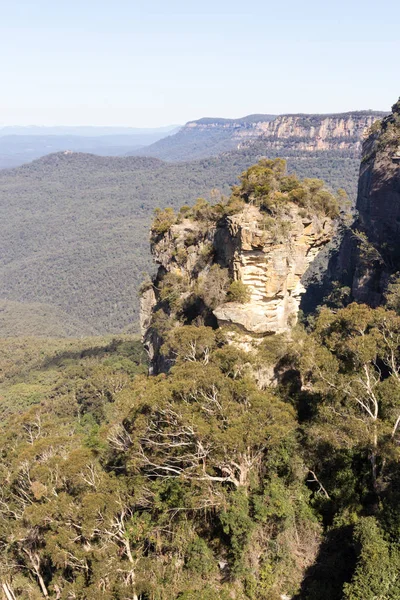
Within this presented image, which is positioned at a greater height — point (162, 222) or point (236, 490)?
point (162, 222)

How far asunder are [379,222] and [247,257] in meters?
25.7

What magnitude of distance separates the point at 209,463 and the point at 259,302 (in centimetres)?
943

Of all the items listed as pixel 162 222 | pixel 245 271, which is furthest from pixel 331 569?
pixel 162 222

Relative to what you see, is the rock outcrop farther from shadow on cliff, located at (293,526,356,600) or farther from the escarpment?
shadow on cliff, located at (293,526,356,600)

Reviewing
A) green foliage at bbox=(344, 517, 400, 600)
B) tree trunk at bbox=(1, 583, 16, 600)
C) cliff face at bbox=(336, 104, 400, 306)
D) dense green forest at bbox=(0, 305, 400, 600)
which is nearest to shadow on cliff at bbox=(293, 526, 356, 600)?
dense green forest at bbox=(0, 305, 400, 600)

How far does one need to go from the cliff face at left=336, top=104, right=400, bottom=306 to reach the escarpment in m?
16.6

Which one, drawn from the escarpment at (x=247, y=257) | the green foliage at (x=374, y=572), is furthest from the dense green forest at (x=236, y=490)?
the escarpment at (x=247, y=257)

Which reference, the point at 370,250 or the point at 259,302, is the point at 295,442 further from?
the point at 370,250

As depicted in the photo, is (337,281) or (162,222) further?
(337,281)

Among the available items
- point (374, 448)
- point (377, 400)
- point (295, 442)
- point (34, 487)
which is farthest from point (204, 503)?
point (34, 487)

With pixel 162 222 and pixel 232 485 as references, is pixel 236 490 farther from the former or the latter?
pixel 162 222

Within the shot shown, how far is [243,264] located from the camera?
23531 mm

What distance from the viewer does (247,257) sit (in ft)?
76.7

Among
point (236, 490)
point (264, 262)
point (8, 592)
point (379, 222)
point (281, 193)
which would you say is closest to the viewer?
point (236, 490)
